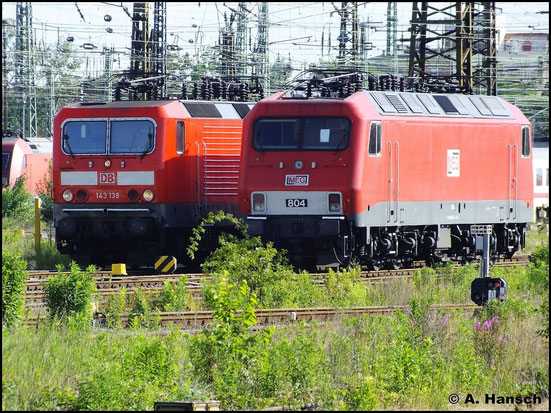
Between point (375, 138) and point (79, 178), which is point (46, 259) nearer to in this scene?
point (79, 178)

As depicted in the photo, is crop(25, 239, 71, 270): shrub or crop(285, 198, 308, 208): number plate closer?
crop(285, 198, 308, 208): number plate

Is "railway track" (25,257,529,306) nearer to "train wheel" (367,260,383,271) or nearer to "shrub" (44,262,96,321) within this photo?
"train wheel" (367,260,383,271)

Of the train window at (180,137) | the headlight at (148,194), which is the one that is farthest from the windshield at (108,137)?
the headlight at (148,194)

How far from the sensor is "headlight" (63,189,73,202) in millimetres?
20753

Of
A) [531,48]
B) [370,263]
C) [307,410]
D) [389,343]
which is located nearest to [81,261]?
[370,263]

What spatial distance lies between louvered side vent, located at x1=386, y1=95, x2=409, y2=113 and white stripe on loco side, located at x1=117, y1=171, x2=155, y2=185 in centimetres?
464

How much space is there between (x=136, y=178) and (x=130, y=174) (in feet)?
0.44

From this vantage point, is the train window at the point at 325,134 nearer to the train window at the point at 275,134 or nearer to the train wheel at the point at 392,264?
the train window at the point at 275,134

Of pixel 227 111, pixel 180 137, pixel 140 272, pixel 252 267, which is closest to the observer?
pixel 252 267

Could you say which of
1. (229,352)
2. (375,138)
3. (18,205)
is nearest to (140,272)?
(375,138)

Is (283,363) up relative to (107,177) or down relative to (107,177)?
down

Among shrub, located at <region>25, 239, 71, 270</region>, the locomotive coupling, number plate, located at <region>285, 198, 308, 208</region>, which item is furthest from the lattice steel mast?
the locomotive coupling

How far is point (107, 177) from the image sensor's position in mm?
20469

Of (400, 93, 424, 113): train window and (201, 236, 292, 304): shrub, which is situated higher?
(400, 93, 424, 113): train window
